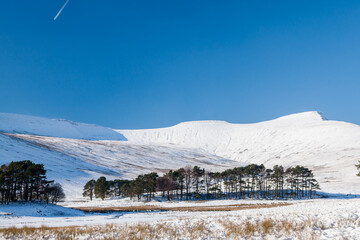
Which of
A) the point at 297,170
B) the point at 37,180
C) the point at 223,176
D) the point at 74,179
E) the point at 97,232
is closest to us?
the point at 97,232

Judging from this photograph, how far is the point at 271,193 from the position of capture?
10369 cm

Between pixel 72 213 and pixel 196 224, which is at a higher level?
pixel 196 224

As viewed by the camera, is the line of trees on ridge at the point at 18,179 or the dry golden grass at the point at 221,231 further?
the line of trees on ridge at the point at 18,179

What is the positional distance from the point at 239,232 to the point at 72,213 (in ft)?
141

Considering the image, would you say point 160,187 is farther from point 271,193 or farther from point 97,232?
point 97,232

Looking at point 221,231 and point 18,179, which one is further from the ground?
point 221,231

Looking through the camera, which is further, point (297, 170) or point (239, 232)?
point (297, 170)

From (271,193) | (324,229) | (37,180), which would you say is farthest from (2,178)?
(271,193)

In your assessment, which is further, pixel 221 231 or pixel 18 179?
pixel 18 179

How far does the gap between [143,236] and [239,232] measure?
4.78 metres

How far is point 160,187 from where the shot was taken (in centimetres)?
10444

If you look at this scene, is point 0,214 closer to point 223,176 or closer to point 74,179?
point 223,176

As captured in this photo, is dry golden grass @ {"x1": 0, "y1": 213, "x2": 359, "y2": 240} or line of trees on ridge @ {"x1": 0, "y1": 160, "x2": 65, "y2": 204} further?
line of trees on ridge @ {"x1": 0, "y1": 160, "x2": 65, "y2": 204}

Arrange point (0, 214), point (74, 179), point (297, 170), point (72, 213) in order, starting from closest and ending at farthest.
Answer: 1. point (0, 214)
2. point (72, 213)
3. point (297, 170)
4. point (74, 179)
